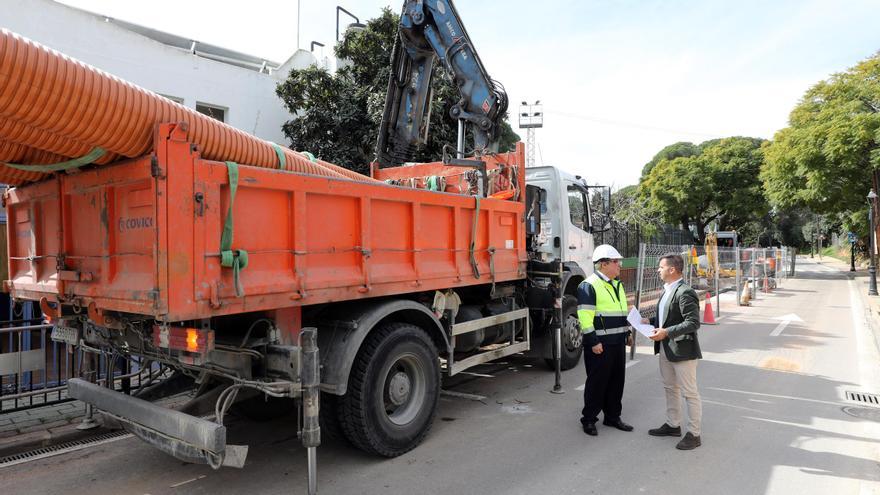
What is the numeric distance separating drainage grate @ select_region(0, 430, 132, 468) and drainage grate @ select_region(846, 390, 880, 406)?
25.1 feet

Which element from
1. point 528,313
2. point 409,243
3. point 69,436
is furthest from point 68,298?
point 528,313

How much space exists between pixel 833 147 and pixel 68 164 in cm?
2415

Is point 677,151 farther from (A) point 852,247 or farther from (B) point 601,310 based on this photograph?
(B) point 601,310

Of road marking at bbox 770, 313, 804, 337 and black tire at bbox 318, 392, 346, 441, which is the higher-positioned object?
black tire at bbox 318, 392, 346, 441

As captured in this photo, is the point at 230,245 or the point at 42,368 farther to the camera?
the point at 42,368

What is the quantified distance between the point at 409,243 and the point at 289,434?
2120 mm

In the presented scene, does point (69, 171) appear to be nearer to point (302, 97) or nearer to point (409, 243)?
point (409, 243)

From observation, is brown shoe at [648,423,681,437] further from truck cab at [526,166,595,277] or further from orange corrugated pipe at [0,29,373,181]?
orange corrugated pipe at [0,29,373,181]

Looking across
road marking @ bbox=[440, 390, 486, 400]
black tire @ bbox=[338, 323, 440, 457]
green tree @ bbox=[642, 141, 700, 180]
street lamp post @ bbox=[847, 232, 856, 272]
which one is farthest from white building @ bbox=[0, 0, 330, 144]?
green tree @ bbox=[642, 141, 700, 180]

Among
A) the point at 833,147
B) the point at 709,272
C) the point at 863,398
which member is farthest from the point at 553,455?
the point at 833,147

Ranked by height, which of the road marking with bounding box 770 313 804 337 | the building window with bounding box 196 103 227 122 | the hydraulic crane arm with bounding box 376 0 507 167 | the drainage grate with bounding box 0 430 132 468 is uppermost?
the building window with bounding box 196 103 227 122

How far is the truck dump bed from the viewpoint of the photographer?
2.98 metres

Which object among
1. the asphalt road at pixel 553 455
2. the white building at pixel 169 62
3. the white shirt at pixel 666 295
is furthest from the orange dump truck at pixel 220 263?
the white building at pixel 169 62

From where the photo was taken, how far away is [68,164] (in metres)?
3.42
